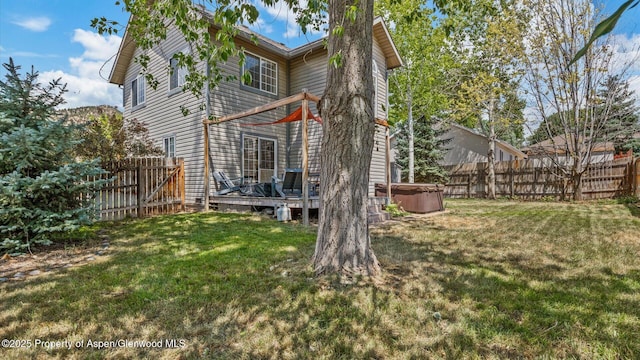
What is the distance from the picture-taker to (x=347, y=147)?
3307mm

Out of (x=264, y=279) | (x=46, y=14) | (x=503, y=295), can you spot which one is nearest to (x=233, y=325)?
(x=264, y=279)

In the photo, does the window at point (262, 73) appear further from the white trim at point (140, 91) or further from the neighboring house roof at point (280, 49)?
the white trim at point (140, 91)

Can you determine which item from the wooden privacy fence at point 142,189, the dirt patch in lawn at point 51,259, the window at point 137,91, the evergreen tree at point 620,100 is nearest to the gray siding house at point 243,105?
the window at point 137,91

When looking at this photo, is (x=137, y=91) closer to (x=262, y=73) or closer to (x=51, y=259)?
(x=262, y=73)

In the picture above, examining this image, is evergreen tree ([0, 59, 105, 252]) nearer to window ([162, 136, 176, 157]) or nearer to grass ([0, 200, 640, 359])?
grass ([0, 200, 640, 359])

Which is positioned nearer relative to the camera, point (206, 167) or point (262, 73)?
point (206, 167)

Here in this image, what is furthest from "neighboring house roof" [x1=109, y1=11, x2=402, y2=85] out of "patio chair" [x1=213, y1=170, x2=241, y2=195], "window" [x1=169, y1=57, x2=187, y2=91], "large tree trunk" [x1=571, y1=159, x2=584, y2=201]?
"large tree trunk" [x1=571, y1=159, x2=584, y2=201]

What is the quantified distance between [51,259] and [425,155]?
1692 cm

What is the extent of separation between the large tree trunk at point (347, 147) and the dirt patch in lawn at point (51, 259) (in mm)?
3215

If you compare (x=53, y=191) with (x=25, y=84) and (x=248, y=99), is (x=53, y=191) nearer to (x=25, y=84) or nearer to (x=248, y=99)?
(x=25, y=84)

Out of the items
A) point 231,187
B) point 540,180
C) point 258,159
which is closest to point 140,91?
point 258,159

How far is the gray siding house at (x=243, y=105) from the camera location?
9.73m

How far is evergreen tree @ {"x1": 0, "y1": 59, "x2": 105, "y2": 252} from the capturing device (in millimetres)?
4309

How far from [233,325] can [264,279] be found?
3.15 feet
